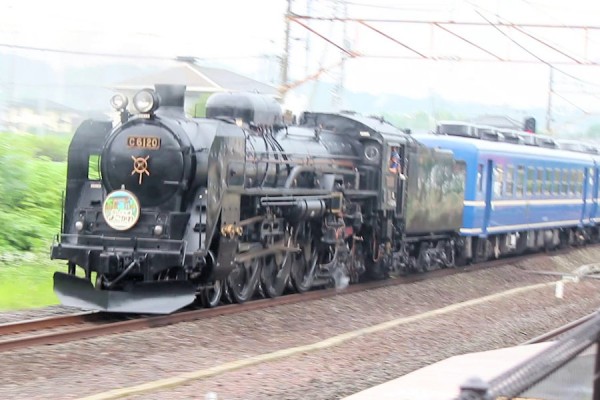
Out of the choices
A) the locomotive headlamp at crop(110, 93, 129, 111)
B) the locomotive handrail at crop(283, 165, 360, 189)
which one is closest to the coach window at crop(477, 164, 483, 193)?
the locomotive handrail at crop(283, 165, 360, 189)

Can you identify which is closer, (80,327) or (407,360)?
(407,360)

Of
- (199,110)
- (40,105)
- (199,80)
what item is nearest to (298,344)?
(199,110)

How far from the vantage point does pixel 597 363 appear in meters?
5.38

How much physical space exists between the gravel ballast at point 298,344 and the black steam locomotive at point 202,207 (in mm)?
695

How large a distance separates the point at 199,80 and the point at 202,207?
2713cm

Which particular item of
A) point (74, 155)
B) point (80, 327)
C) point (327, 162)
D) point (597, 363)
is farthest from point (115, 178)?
point (597, 363)

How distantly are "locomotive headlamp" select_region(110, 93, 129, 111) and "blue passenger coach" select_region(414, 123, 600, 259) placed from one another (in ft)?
31.6

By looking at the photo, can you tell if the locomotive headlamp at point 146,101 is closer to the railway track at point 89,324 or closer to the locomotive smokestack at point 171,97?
the locomotive smokestack at point 171,97

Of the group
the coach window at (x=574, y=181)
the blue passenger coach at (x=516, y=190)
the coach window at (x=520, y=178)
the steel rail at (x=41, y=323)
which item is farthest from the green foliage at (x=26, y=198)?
the coach window at (x=574, y=181)

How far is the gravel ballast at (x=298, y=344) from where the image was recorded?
7945mm

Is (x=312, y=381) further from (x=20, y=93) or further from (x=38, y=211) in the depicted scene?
(x=20, y=93)

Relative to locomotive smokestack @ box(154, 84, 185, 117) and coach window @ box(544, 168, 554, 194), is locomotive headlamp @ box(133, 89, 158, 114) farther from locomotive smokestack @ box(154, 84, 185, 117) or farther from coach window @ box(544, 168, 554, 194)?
coach window @ box(544, 168, 554, 194)

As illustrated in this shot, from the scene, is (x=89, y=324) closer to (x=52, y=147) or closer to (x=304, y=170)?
(x=304, y=170)

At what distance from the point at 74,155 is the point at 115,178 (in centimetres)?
95
